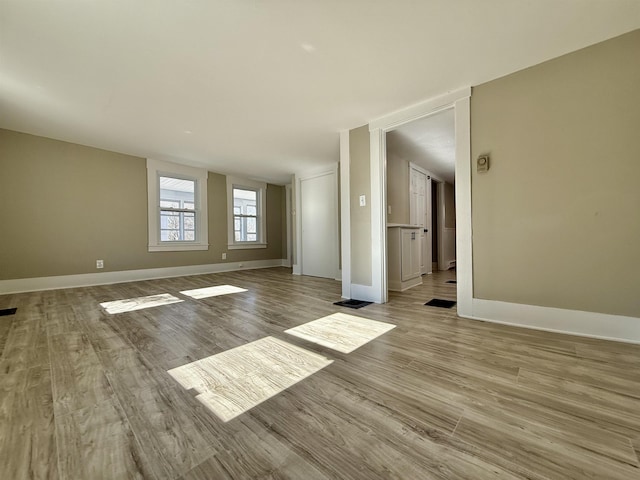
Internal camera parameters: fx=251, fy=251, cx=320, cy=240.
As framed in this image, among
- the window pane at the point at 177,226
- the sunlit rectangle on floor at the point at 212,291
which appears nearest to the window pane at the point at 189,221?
the window pane at the point at 177,226

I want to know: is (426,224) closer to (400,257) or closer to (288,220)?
(400,257)

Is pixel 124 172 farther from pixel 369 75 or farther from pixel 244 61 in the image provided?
pixel 369 75

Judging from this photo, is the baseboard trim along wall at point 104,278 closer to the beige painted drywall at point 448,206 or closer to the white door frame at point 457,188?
the white door frame at point 457,188

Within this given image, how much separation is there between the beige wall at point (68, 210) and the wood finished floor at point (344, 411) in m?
2.34

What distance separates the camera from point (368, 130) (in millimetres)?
3227

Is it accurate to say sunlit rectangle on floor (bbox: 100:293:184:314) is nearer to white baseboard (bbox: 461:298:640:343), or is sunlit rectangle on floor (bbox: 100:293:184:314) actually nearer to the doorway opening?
the doorway opening

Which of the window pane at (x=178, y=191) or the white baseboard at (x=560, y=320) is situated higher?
the window pane at (x=178, y=191)

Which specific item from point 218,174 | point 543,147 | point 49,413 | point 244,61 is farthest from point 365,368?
point 218,174

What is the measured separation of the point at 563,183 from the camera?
80.4 inches

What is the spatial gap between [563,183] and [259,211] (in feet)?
19.8

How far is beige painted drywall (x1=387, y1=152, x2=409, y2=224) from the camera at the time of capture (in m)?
4.25

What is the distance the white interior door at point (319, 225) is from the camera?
520cm

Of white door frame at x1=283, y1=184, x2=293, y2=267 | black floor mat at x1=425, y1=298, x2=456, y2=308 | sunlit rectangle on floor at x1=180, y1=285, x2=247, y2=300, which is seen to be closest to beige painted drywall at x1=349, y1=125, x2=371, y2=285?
black floor mat at x1=425, y1=298, x2=456, y2=308

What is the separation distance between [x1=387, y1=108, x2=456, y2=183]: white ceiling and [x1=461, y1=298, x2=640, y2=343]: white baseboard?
208cm
